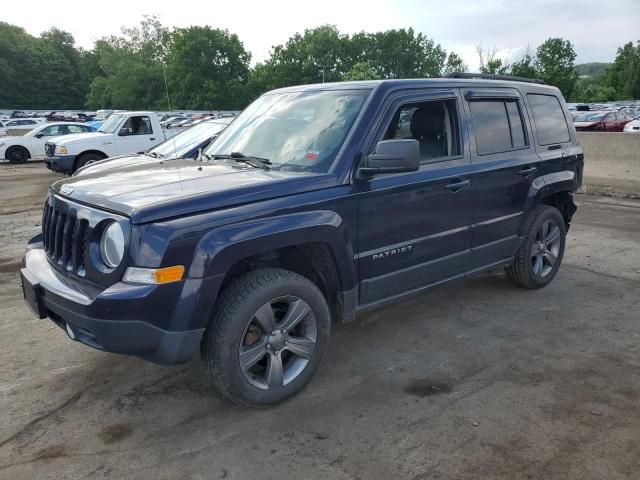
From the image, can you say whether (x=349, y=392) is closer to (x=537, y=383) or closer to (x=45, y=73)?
(x=537, y=383)

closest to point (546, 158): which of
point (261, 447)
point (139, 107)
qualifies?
point (261, 447)

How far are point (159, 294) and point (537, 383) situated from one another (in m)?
2.48

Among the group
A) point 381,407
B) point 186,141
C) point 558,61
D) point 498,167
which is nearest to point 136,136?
point 186,141

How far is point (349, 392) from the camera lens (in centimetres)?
344

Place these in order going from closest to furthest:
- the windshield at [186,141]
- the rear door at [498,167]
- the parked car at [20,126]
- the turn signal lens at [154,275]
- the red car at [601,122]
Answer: the turn signal lens at [154,275], the rear door at [498,167], the windshield at [186,141], the red car at [601,122], the parked car at [20,126]

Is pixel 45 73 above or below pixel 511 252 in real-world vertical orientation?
above

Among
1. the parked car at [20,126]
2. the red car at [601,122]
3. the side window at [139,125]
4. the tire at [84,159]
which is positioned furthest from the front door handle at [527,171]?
the parked car at [20,126]

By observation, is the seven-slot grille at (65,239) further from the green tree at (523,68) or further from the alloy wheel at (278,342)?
the green tree at (523,68)

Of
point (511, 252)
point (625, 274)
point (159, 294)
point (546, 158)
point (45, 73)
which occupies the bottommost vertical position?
point (625, 274)

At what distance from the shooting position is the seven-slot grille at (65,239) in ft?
9.87

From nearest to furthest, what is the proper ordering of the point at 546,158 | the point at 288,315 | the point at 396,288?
the point at 288,315
the point at 396,288
the point at 546,158

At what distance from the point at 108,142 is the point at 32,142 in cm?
869

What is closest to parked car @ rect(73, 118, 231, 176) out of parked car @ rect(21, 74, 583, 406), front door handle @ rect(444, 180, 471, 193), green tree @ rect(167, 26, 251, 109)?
parked car @ rect(21, 74, 583, 406)

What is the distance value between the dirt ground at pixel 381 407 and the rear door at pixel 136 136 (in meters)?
10.3
